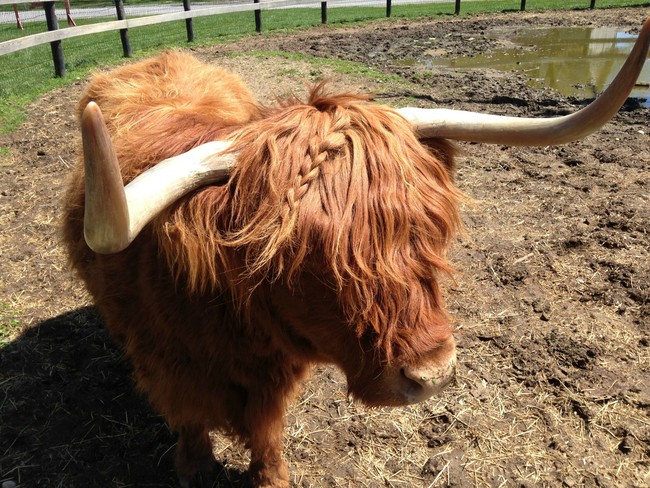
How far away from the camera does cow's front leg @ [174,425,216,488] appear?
8.49 feet

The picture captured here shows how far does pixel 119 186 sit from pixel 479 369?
Answer: 260 cm

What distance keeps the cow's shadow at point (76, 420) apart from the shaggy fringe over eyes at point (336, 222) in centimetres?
150

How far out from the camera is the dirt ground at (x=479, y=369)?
2682 mm

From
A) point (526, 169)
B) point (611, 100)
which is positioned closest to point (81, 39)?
point (526, 169)

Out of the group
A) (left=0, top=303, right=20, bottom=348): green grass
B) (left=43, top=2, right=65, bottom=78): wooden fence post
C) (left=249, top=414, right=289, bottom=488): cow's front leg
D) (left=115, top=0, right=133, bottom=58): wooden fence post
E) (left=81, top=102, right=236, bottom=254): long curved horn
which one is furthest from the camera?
(left=115, top=0, right=133, bottom=58): wooden fence post

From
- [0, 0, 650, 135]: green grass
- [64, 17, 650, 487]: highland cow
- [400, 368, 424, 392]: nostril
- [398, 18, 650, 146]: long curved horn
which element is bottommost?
[0, 0, 650, 135]: green grass

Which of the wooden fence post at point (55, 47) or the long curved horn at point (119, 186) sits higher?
the long curved horn at point (119, 186)

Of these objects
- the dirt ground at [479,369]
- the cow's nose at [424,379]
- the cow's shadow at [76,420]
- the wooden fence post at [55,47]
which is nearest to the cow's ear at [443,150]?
the dirt ground at [479,369]

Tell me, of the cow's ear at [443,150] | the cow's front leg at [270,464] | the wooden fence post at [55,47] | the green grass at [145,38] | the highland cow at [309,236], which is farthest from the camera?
the wooden fence post at [55,47]

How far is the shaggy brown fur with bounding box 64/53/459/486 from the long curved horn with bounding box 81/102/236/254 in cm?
8

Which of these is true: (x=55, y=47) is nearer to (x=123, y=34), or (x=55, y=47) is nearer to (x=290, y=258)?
(x=123, y=34)

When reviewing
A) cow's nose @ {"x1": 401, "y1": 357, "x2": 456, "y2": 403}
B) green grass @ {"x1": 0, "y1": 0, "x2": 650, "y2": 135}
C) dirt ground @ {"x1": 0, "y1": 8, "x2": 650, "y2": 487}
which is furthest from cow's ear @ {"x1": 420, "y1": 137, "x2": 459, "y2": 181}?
green grass @ {"x1": 0, "y1": 0, "x2": 650, "y2": 135}

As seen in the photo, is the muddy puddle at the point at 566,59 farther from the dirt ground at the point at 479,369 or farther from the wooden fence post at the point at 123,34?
the wooden fence post at the point at 123,34

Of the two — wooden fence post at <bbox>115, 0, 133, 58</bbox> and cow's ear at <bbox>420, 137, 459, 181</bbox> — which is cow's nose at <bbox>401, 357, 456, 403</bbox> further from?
wooden fence post at <bbox>115, 0, 133, 58</bbox>
